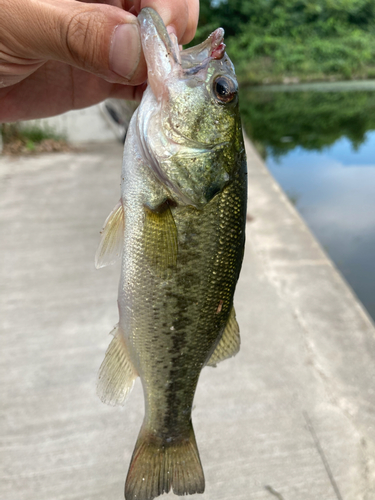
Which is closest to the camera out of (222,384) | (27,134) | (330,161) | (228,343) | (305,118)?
(228,343)

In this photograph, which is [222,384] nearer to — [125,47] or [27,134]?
[125,47]

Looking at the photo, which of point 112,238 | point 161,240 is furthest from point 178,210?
point 112,238

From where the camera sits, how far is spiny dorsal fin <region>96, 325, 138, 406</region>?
61.6 inches

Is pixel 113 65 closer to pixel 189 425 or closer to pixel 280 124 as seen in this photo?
pixel 189 425

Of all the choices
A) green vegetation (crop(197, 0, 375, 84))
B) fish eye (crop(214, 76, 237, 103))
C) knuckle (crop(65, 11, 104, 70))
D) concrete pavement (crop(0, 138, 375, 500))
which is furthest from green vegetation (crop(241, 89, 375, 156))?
knuckle (crop(65, 11, 104, 70))

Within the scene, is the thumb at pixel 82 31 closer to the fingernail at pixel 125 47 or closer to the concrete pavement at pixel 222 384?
the fingernail at pixel 125 47

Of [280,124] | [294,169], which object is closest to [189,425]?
[294,169]

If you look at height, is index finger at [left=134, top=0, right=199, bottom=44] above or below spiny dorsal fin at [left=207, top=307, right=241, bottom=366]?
above

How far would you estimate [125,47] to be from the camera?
1.38 m

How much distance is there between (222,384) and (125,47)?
2391mm

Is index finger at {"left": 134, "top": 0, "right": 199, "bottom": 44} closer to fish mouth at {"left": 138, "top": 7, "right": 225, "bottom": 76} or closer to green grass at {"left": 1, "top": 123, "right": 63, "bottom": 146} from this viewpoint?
fish mouth at {"left": 138, "top": 7, "right": 225, "bottom": 76}

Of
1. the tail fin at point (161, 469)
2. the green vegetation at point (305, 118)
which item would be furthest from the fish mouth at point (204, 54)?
the green vegetation at point (305, 118)

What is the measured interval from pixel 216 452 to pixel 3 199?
14.2 ft

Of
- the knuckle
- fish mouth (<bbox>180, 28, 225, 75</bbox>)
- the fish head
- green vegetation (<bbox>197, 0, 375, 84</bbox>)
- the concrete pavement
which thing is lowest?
→ green vegetation (<bbox>197, 0, 375, 84</bbox>)
